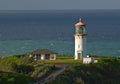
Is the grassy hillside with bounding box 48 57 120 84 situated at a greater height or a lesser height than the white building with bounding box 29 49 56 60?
lesser

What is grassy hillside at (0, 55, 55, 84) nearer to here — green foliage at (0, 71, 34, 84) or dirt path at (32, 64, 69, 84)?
green foliage at (0, 71, 34, 84)

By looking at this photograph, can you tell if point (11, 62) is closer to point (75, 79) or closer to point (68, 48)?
point (75, 79)

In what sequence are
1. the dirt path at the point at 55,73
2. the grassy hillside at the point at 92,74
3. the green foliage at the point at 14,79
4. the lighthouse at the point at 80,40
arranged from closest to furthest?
the green foliage at the point at 14,79 → the dirt path at the point at 55,73 → the grassy hillside at the point at 92,74 → the lighthouse at the point at 80,40

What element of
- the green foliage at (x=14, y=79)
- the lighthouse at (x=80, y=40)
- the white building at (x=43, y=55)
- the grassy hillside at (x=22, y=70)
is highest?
the lighthouse at (x=80, y=40)

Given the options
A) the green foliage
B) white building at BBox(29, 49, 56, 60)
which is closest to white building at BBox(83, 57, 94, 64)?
white building at BBox(29, 49, 56, 60)

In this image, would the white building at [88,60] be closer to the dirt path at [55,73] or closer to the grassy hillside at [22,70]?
the dirt path at [55,73]

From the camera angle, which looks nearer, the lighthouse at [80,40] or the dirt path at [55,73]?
the dirt path at [55,73]

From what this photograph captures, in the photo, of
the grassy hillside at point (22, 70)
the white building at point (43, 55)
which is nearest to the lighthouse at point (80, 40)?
the white building at point (43, 55)

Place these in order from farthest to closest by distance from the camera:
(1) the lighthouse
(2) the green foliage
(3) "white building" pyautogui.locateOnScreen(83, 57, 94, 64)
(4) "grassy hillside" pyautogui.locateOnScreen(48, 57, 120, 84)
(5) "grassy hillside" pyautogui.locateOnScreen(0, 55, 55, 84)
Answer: (1) the lighthouse
(3) "white building" pyautogui.locateOnScreen(83, 57, 94, 64)
(4) "grassy hillside" pyautogui.locateOnScreen(48, 57, 120, 84)
(5) "grassy hillside" pyautogui.locateOnScreen(0, 55, 55, 84)
(2) the green foliage

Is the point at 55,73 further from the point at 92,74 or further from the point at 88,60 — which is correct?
the point at 88,60

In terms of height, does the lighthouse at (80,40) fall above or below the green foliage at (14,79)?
above
